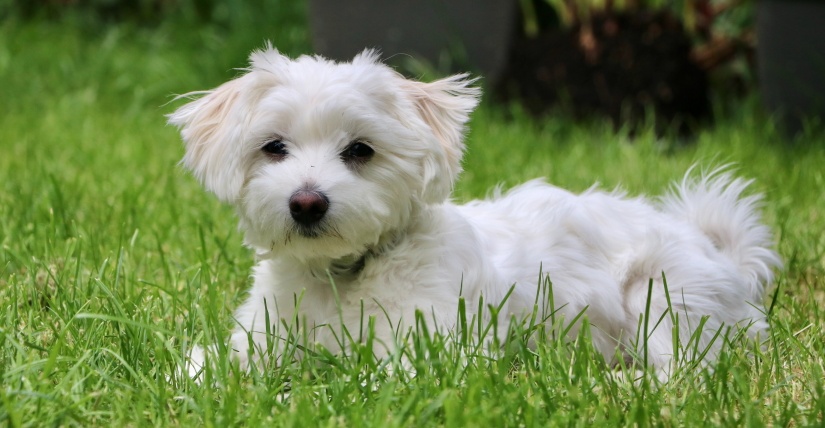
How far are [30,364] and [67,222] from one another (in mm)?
1713

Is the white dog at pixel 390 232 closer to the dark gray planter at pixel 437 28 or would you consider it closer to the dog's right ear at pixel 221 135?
the dog's right ear at pixel 221 135

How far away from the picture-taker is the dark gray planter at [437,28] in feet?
23.7

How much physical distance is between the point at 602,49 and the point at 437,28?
3.76 ft

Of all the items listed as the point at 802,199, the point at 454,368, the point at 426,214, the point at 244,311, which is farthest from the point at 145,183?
the point at 802,199

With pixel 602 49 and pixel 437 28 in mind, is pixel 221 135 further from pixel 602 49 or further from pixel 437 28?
pixel 437 28

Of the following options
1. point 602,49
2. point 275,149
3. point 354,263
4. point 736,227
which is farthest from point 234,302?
point 602,49

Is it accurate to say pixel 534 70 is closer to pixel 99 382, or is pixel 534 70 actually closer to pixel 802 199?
pixel 802 199

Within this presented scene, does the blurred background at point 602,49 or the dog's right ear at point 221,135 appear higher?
the blurred background at point 602,49

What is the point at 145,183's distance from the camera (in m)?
4.74

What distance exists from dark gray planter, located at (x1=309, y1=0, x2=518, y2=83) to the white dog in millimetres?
3830

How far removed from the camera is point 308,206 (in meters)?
2.80

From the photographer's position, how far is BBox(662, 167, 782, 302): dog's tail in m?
3.66

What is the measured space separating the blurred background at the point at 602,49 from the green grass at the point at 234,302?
0.80 ft

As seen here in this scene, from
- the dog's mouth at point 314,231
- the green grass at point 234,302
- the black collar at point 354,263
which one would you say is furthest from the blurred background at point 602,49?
the dog's mouth at point 314,231
